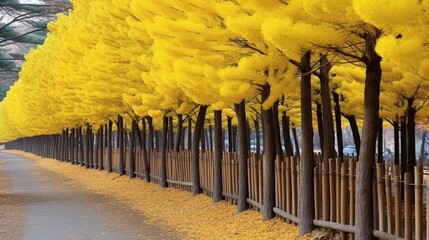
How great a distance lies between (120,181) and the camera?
3189 centimetres

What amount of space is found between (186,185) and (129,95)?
4524 mm

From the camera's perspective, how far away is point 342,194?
A: 1132cm

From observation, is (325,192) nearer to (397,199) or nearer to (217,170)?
(397,199)

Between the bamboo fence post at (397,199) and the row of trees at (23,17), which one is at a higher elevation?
the row of trees at (23,17)

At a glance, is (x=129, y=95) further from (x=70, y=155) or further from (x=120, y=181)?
(x=70, y=155)

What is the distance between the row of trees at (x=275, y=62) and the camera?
8367 mm

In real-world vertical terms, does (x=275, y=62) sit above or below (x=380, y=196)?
above

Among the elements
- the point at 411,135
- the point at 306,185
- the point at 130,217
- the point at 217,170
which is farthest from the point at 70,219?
the point at 411,135

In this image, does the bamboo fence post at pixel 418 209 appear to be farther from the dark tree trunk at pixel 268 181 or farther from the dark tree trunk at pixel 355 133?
the dark tree trunk at pixel 355 133

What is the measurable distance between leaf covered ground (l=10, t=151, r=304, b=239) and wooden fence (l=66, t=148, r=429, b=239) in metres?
0.37

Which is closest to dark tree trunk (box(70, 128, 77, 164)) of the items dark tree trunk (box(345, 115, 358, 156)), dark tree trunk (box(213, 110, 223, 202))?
dark tree trunk (box(345, 115, 358, 156))

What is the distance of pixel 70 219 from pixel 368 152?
372 inches

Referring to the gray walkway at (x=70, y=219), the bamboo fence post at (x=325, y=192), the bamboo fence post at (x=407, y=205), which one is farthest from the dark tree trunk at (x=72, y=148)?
the bamboo fence post at (x=407, y=205)

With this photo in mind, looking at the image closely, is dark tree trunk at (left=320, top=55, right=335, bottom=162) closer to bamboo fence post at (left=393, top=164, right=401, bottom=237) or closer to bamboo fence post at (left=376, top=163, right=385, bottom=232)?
bamboo fence post at (left=376, top=163, right=385, bottom=232)
